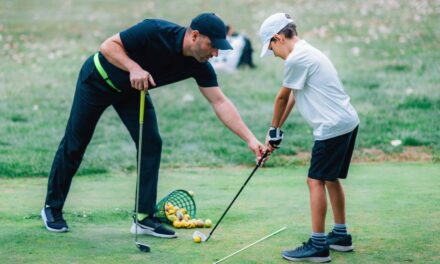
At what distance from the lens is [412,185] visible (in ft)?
26.9

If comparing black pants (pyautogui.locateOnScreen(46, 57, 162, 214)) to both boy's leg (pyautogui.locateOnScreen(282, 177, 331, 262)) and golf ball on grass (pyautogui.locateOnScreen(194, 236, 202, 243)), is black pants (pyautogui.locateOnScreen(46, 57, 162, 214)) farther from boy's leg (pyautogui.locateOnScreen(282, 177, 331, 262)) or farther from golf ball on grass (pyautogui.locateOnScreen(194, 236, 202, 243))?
boy's leg (pyautogui.locateOnScreen(282, 177, 331, 262))

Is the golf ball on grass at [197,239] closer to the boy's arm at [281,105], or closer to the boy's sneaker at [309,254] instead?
the boy's sneaker at [309,254]

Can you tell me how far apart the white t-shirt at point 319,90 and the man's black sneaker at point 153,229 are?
53.8 inches

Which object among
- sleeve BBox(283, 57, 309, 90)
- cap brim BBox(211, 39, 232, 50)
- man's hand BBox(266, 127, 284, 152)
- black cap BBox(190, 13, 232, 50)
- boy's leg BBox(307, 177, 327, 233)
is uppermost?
black cap BBox(190, 13, 232, 50)

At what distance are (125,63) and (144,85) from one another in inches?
8.9

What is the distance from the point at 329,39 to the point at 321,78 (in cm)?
1304

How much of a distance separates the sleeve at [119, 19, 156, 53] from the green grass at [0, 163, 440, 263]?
1.34 metres

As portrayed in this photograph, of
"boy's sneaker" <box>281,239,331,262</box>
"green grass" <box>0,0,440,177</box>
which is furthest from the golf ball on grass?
"green grass" <box>0,0,440,177</box>

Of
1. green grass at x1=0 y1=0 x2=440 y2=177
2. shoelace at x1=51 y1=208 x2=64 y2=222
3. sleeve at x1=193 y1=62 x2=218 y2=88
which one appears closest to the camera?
sleeve at x1=193 y1=62 x2=218 y2=88

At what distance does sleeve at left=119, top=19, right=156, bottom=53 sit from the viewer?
6164 millimetres

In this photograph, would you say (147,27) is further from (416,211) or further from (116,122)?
(116,122)

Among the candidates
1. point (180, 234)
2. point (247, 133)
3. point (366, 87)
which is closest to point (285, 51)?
point (247, 133)

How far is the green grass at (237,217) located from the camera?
590 cm

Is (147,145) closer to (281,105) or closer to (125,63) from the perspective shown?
(125,63)
